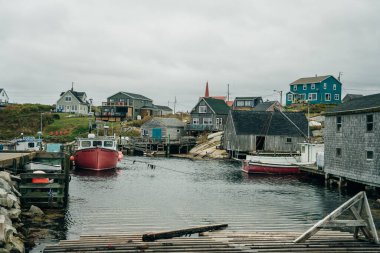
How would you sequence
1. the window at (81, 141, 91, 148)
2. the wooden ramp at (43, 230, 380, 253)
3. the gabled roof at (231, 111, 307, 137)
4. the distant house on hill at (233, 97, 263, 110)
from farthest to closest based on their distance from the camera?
the distant house on hill at (233, 97, 263, 110)
the gabled roof at (231, 111, 307, 137)
the window at (81, 141, 91, 148)
the wooden ramp at (43, 230, 380, 253)

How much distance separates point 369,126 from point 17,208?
24.8 meters

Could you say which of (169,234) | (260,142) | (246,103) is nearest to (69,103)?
(246,103)

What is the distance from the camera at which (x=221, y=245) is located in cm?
1138

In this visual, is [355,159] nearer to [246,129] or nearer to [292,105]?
[246,129]

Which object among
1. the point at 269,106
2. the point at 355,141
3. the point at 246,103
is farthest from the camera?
the point at 246,103

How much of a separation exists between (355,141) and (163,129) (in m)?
56.0

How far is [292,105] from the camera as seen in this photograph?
307ft

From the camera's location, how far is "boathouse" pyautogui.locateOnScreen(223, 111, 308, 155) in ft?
207

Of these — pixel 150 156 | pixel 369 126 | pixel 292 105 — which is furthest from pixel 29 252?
pixel 292 105

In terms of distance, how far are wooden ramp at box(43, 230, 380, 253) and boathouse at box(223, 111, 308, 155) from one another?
50.4 m

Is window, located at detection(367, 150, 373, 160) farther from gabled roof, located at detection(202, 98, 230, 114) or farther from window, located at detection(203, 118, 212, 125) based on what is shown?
window, located at detection(203, 118, 212, 125)

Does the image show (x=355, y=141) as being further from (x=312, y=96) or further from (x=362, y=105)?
(x=312, y=96)

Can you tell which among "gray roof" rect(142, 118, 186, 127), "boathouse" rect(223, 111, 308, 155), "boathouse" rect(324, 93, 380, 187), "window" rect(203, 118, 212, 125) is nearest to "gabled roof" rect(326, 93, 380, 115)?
"boathouse" rect(324, 93, 380, 187)

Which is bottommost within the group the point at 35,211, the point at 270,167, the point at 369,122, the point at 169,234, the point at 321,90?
the point at 35,211
